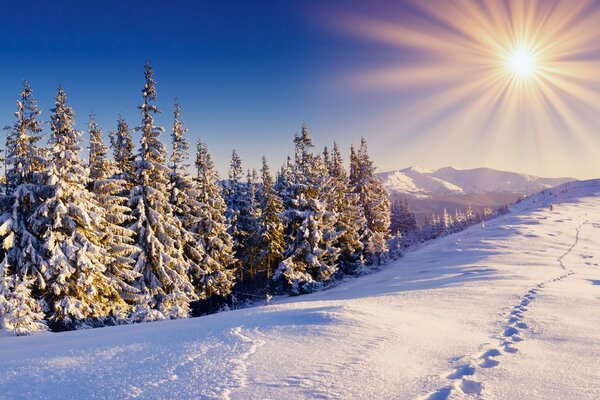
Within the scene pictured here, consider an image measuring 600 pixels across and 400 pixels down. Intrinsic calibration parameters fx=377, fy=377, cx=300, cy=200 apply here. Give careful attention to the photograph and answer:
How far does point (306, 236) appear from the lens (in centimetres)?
3500

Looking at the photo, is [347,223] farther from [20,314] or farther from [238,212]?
[20,314]

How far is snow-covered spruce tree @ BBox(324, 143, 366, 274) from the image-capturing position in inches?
1700

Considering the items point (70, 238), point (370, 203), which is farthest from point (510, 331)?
point (370, 203)

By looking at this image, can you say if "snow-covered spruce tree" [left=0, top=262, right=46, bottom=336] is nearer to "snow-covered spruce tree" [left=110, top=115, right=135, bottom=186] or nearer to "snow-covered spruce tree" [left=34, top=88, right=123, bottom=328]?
"snow-covered spruce tree" [left=34, top=88, right=123, bottom=328]

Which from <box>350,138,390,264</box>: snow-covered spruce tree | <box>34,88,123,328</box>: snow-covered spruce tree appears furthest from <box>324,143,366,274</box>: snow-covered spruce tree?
<box>34,88,123,328</box>: snow-covered spruce tree

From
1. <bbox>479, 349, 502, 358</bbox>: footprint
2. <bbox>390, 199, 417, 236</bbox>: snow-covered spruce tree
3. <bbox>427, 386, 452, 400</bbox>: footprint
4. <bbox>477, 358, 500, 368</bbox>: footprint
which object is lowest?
<bbox>479, 349, 502, 358</bbox>: footprint

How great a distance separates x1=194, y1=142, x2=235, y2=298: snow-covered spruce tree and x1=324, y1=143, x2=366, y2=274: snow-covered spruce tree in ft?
42.4

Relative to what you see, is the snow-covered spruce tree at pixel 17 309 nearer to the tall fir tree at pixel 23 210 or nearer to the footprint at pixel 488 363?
the tall fir tree at pixel 23 210

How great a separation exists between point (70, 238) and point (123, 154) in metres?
10.1

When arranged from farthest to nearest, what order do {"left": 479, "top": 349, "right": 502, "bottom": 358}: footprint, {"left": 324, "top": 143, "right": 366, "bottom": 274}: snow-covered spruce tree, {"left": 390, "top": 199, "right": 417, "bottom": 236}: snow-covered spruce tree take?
{"left": 390, "top": 199, "right": 417, "bottom": 236}: snow-covered spruce tree, {"left": 324, "top": 143, "right": 366, "bottom": 274}: snow-covered spruce tree, {"left": 479, "top": 349, "right": 502, "bottom": 358}: footprint

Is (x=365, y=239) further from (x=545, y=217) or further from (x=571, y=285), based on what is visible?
(x=571, y=285)

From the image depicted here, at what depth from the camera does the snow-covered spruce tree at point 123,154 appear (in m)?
27.4

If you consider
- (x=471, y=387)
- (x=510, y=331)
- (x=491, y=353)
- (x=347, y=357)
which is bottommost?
(x=510, y=331)

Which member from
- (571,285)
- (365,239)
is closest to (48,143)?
(571,285)
